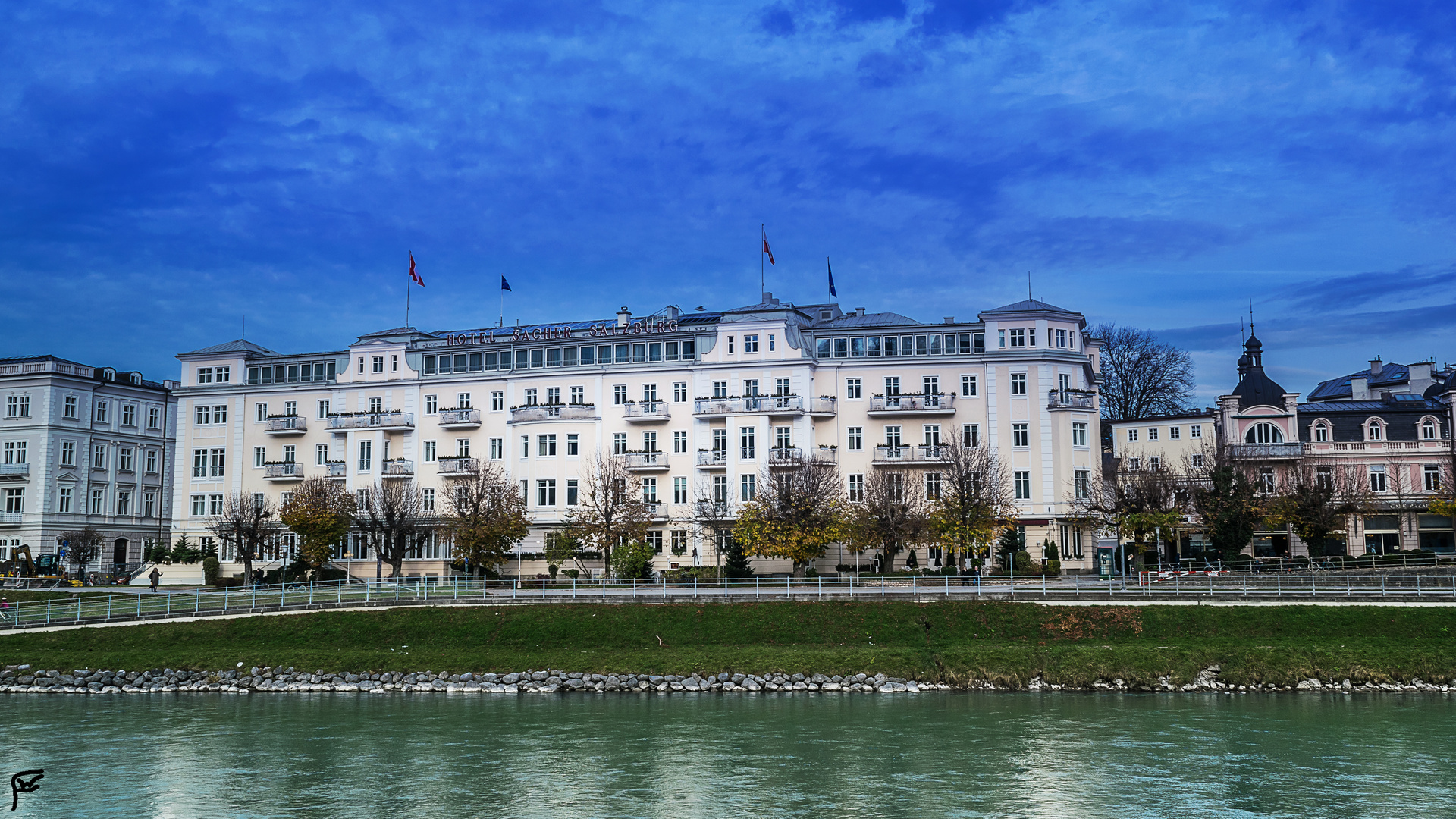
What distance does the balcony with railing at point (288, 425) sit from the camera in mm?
82562

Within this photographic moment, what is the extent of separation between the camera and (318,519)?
6862 centimetres

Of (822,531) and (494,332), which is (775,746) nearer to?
(822,531)

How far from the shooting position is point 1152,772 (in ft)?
86.8

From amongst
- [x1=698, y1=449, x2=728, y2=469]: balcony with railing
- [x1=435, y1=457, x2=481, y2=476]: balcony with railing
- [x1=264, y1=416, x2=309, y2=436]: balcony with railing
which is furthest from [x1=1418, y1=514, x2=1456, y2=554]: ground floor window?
[x1=264, y1=416, x2=309, y2=436]: balcony with railing

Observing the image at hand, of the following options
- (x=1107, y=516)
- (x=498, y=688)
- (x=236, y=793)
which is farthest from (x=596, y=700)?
(x=1107, y=516)

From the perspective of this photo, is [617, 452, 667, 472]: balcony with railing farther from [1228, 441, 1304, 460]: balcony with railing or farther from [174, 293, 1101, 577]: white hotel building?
[1228, 441, 1304, 460]: balcony with railing

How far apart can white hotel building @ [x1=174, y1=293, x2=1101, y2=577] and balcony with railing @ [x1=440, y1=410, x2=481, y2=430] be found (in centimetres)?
13

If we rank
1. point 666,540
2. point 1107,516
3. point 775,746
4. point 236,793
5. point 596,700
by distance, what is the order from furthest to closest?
point 666,540 < point 1107,516 < point 596,700 < point 775,746 < point 236,793

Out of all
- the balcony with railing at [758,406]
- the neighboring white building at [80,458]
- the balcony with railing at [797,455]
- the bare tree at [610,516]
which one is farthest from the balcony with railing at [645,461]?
the neighboring white building at [80,458]

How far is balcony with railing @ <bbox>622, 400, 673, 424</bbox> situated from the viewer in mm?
75688

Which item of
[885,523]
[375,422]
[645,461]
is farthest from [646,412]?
[885,523]

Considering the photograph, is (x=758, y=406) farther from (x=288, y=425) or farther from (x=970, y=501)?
(x=288, y=425)

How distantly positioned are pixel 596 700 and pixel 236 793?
15.3m

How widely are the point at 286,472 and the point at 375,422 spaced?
7.70 meters
